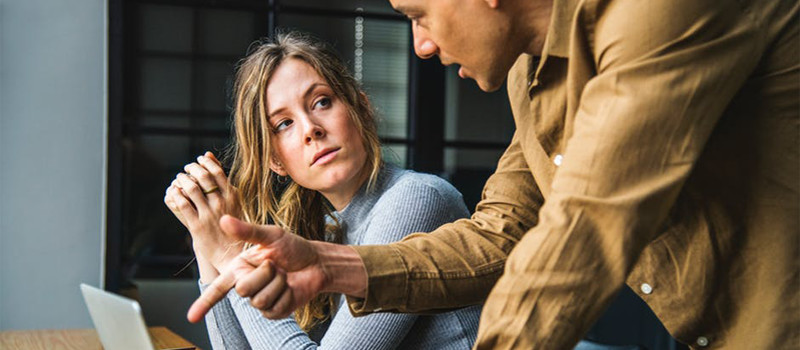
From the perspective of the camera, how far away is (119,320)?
3.74 ft

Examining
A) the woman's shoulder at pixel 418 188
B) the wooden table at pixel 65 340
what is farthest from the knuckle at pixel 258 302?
the wooden table at pixel 65 340

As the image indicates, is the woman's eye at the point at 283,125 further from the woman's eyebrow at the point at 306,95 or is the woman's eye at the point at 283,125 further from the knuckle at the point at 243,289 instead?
the knuckle at the point at 243,289

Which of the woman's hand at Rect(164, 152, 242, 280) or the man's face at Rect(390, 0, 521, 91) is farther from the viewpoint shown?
the woman's hand at Rect(164, 152, 242, 280)

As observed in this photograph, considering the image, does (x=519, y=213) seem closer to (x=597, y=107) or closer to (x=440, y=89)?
(x=597, y=107)

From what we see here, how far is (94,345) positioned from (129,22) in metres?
1.95

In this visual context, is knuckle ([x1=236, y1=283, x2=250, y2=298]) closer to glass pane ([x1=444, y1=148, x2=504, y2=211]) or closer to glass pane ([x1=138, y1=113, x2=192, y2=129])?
glass pane ([x1=138, y1=113, x2=192, y2=129])

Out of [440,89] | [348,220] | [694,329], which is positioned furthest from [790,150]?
[440,89]

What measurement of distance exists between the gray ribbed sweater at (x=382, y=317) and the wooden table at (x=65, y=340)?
0.37 meters

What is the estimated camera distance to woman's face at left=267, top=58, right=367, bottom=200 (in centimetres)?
182

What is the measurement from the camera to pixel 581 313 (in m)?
0.83

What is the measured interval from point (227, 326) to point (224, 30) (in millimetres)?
2418

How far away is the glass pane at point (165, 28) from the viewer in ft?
12.9

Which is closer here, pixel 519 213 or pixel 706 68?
pixel 706 68

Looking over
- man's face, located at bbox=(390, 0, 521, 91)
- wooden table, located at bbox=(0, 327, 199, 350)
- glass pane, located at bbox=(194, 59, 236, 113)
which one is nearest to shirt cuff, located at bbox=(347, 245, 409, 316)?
man's face, located at bbox=(390, 0, 521, 91)
